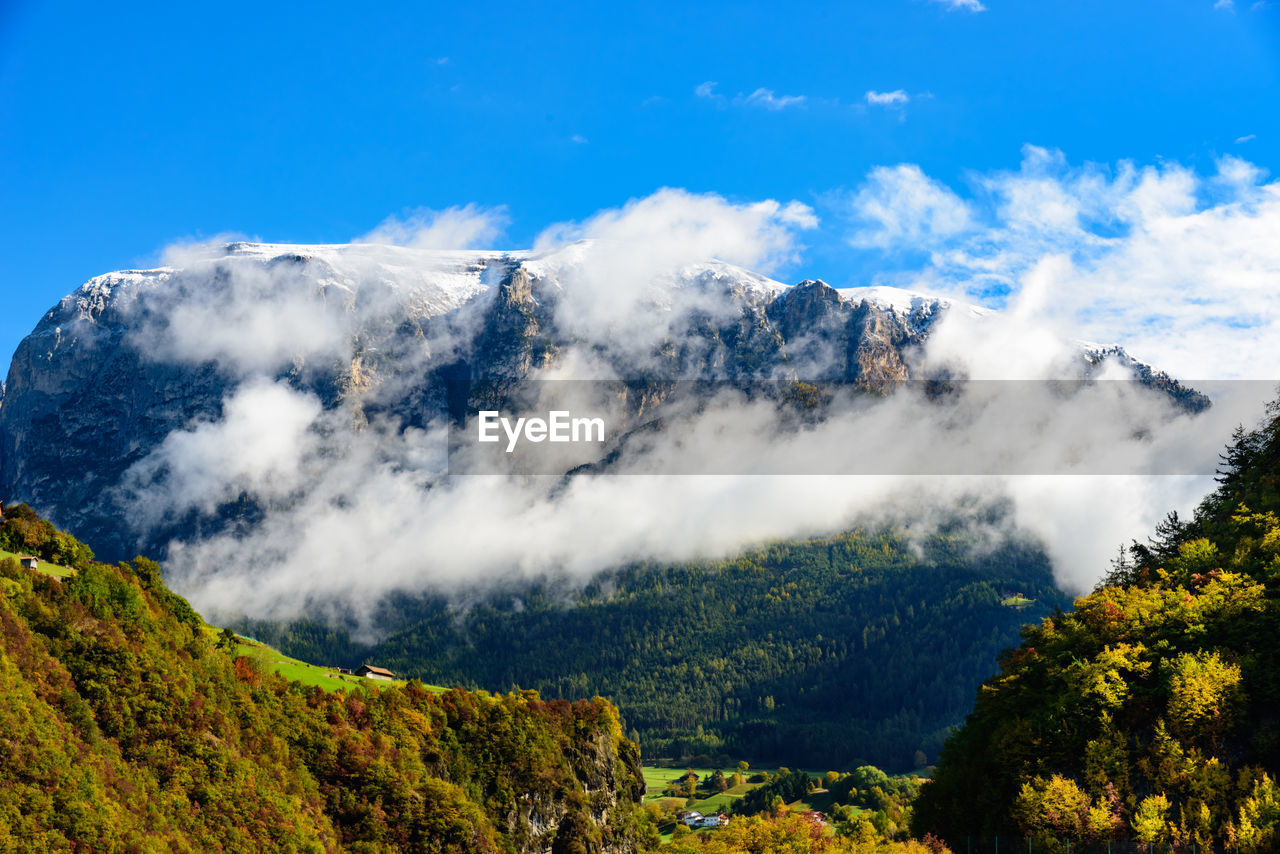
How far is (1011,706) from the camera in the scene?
94.5 metres

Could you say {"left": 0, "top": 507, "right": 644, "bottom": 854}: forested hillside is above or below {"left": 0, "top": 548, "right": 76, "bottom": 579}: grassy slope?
below

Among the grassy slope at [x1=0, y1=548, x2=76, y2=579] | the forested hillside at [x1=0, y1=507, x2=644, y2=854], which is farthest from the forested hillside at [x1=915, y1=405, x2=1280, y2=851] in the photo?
the grassy slope at [x1=0, y1=548, x2=76, y2=579]

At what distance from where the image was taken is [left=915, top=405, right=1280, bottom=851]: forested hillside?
238 ft

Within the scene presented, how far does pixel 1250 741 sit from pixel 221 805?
84368mm

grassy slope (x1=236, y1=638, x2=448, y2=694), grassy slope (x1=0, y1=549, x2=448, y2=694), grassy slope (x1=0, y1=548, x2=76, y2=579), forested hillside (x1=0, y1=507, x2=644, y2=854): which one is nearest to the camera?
forested hillside (x1=0, y1=507, x2=644, y2=854)

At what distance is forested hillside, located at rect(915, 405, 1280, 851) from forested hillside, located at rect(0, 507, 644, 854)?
57773mm

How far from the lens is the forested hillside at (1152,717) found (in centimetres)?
7250

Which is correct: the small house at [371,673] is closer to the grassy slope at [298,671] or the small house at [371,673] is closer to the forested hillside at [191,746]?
the grassy slope at [298,671]

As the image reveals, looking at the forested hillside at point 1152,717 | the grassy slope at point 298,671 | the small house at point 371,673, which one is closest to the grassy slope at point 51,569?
the grassy slope at point 298,671

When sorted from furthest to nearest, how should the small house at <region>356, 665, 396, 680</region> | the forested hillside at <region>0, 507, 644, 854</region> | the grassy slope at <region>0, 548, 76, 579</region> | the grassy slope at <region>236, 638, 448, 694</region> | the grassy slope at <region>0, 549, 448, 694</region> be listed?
the small house at <region>356, 665, 396, 680</region> → the grassy slope at <region>236, 638, 448, 694</region> → the grassy slope at <region>0, 549, 448, 694</region> → the grassy slope at <region>0, 548, 76, 579</region> → the forested hillside at <region>0, 507, 644, 854</region>

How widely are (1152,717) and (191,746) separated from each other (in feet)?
269

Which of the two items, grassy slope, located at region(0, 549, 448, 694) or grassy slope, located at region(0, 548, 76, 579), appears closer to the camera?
grassy slope, located at region(0, 548, 76, 579)

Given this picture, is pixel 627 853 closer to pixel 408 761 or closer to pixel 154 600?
pixel 408 761

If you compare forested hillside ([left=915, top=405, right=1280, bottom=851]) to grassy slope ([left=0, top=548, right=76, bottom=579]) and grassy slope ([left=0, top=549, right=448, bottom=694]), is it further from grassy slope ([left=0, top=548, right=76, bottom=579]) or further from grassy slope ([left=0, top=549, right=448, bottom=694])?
grassy slope ([left=0, top=548, right=76, bottom=579])
